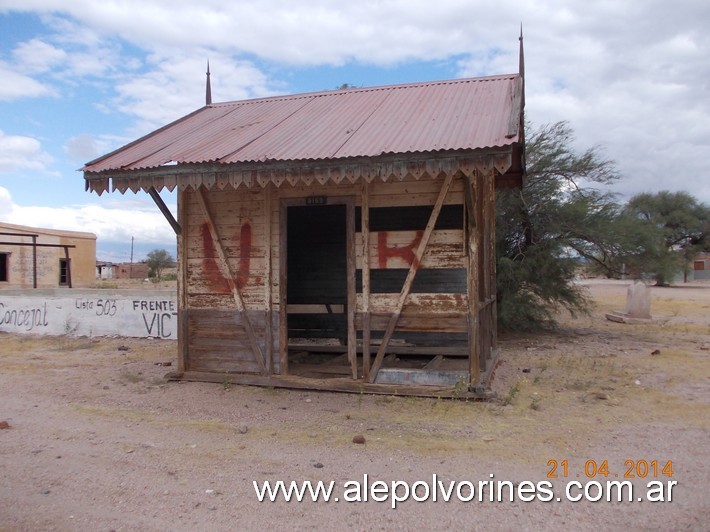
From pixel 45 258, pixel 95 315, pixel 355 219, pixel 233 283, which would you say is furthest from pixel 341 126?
pixel 45 258

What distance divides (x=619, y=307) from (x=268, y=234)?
1664 centimetres

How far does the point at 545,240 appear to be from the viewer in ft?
42.5

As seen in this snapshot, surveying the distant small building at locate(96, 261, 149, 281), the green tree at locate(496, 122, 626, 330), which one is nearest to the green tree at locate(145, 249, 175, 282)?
the distant small building at locate(96, 261, 149, 281)

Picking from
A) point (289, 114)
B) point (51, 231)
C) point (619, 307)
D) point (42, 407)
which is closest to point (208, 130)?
point (289, 114)

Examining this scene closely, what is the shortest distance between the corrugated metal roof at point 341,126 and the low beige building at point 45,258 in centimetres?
1956

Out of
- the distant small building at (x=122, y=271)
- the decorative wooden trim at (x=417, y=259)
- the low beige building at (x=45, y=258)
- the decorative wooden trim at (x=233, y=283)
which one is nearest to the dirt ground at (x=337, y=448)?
the decorative wooden trim at (x=233, y=283)

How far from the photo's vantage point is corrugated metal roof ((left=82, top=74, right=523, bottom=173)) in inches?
265

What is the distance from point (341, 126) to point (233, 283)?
2537mm

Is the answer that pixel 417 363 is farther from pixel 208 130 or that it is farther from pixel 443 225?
pixel 208 130

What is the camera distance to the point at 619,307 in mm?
20781

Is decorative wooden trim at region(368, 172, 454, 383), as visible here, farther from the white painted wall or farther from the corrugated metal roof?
the white painted wall

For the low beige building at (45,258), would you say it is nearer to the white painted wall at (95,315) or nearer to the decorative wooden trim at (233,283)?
the white painted wall at (95,315)

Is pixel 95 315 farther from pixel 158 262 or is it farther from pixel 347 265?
pixel 158 262

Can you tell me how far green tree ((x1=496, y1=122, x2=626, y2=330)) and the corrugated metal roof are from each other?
463cm
